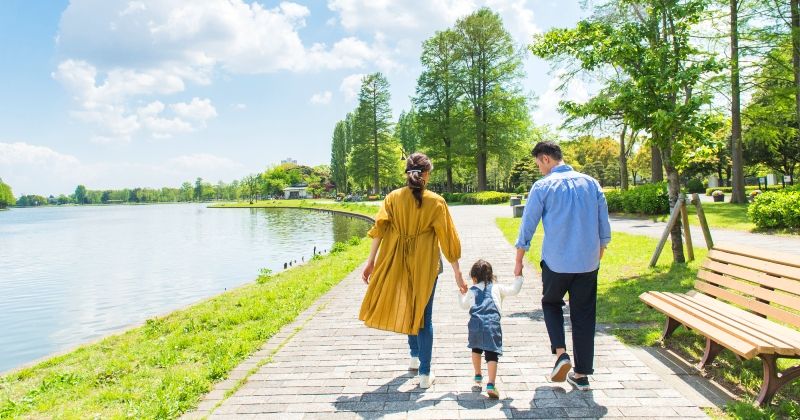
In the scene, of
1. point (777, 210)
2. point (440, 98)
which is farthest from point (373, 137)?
point (777, 210)

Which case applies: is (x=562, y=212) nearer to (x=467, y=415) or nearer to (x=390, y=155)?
(x=467, y=415)

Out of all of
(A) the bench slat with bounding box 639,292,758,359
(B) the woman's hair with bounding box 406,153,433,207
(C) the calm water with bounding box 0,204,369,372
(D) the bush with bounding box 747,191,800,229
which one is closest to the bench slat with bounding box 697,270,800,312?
(A) the bench slat with bounding box 639,292,758,359

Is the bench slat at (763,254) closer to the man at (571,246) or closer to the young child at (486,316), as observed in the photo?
the man at (571,246)

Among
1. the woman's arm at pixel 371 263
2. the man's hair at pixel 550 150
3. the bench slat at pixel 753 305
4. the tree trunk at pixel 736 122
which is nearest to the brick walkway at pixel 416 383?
the woman's arm at pixel 371 263

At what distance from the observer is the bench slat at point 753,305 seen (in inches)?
142

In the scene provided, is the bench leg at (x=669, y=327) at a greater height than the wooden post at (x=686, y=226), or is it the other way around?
the wooden post at (x=686, y=226)

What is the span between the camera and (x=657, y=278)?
761 cm

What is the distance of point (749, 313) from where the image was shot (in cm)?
400

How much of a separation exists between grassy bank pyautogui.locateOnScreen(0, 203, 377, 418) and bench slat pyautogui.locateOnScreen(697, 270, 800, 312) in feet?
15.4

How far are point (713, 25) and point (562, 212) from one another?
21.5 metres

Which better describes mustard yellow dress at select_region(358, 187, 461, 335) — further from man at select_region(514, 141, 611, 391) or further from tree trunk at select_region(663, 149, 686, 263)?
tree trunk at select_region(663, 149, 686, 263)

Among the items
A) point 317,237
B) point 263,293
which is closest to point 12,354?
point 263,293

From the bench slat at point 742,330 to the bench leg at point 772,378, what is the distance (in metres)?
0.10

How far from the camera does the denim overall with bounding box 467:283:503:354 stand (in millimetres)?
3545
